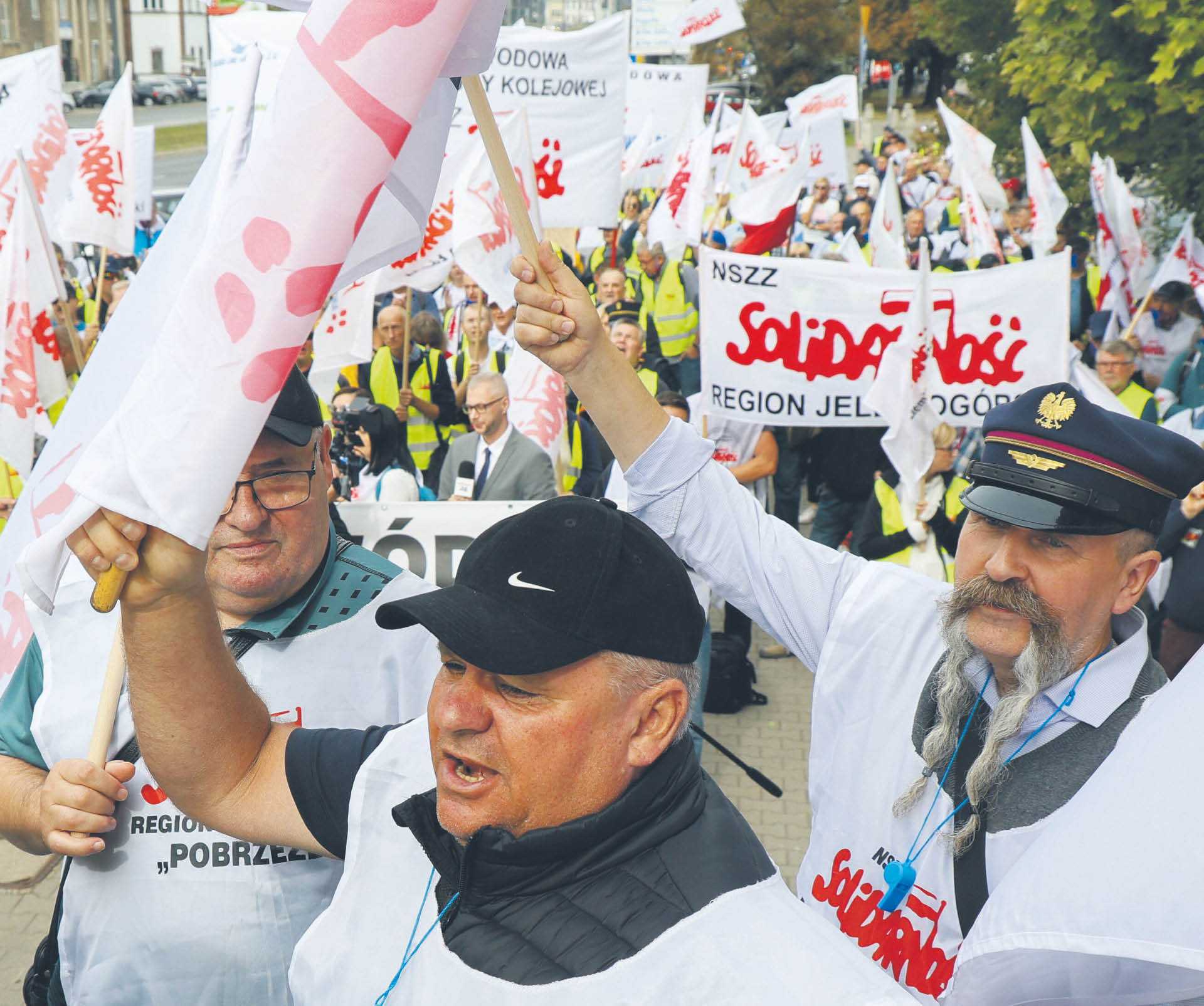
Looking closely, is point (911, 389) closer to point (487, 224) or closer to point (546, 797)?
point (487, 224)

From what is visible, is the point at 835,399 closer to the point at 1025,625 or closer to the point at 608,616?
the point at 1025,625

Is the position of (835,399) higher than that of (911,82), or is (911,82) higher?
(835,399)

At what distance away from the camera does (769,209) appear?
31.7 ft

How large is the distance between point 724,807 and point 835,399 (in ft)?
13.2

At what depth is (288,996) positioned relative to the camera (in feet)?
7.58

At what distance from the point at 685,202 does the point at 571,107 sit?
227 cm

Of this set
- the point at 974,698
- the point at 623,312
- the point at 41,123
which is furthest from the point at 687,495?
the point at 41,123

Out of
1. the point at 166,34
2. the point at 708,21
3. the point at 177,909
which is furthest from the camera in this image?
the point at 166,34

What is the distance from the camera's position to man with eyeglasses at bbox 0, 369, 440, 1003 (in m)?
2.28

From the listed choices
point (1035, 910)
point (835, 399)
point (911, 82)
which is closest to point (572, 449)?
point (835, 399)

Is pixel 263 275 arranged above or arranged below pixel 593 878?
above

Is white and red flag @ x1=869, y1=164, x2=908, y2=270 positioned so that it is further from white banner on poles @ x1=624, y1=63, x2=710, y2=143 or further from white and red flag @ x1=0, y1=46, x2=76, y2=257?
white banner on poles @ x1=624, y1=63, x2=710, y2=143

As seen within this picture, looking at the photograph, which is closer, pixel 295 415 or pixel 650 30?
pixel 295 415

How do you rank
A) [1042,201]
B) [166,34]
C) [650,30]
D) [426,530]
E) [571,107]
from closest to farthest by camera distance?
[426,530]
[571,107]
[1042,201]
[650,30]
[166,34]
